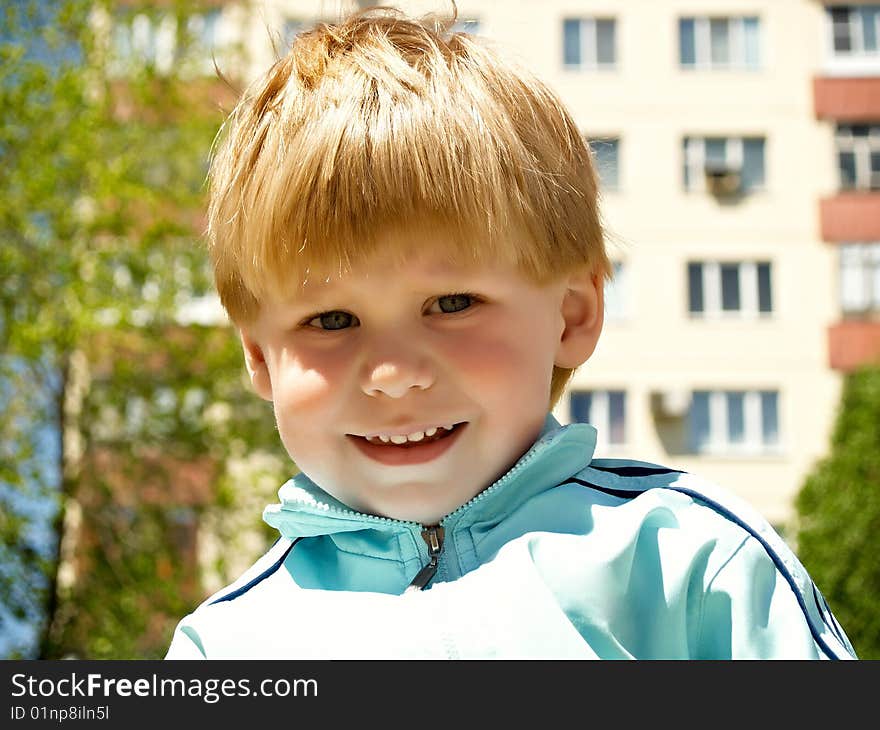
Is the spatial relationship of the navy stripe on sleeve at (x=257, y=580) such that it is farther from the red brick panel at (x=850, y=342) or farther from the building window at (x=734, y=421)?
the red brick panel at (x=850, y=342)

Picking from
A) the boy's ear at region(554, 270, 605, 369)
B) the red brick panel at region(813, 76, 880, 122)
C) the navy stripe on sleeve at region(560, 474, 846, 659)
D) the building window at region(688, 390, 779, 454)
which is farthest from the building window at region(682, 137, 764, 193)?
the navy stripe on sleeve at region(560, 474, 846, 659)

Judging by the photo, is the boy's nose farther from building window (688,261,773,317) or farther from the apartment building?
building window (688,261,773,317)

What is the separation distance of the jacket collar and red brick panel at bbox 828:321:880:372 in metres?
20.8

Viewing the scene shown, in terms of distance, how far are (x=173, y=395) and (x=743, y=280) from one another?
1269cm

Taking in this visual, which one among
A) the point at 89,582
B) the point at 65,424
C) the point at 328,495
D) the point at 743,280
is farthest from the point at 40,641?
the point at 743,280

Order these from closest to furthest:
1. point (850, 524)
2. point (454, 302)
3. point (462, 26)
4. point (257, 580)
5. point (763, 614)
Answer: point (763, 614), point (454, 302), point (257, 580), point (462, 26), point (850, 524)

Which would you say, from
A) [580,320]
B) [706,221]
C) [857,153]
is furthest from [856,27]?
[580,320]

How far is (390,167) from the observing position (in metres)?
1.45

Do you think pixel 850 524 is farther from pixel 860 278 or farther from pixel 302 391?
pixel 302 391

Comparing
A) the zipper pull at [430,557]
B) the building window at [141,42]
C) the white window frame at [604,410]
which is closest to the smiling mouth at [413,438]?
the zipper pull at [430,557]

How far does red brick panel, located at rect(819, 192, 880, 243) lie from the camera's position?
21.6 metres

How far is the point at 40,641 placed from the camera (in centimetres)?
1168

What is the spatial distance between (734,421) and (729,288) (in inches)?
95.0

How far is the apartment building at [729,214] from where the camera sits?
70.4 ft
